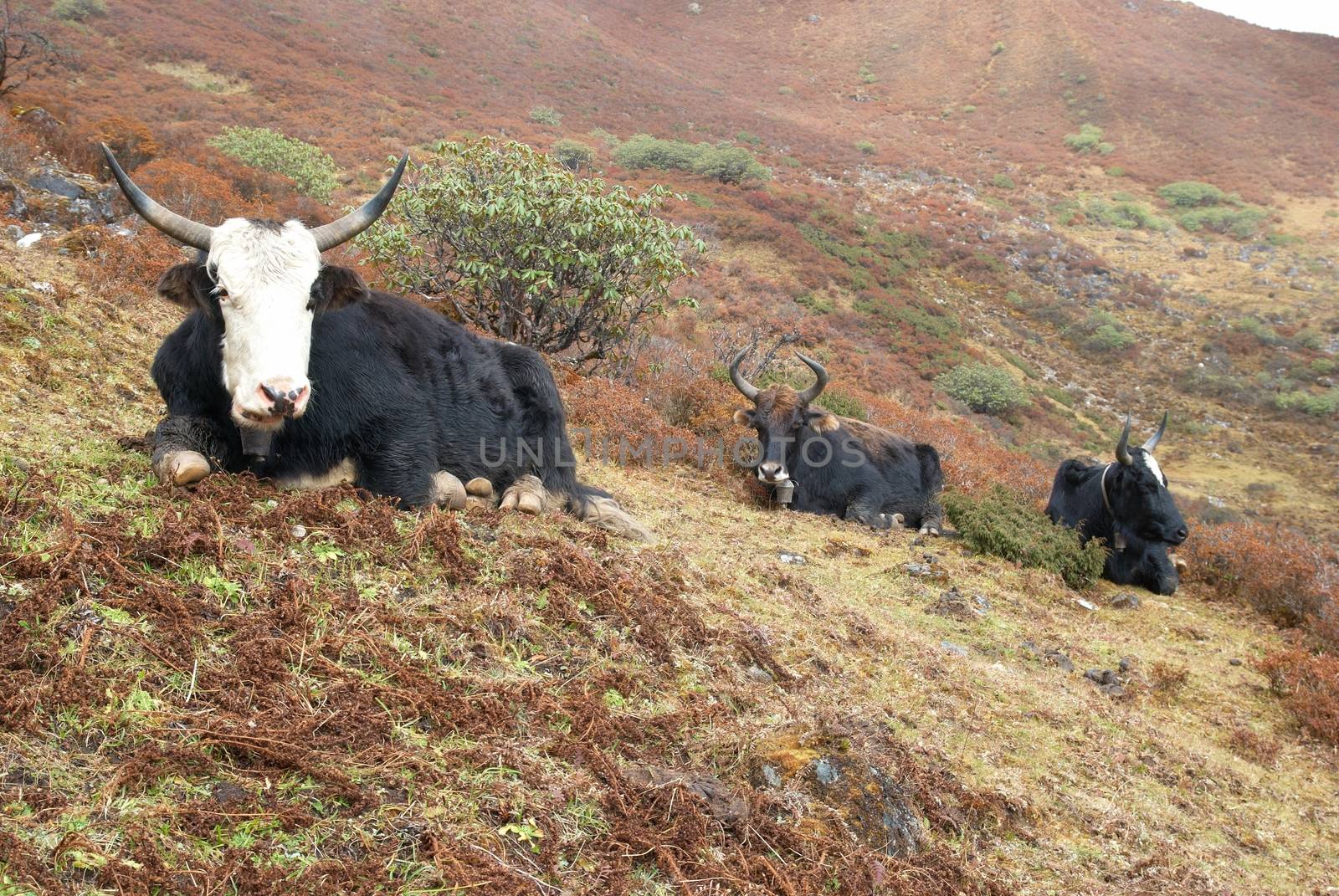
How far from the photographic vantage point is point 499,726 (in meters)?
2.57

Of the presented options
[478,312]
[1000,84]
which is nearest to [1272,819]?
[478,312]

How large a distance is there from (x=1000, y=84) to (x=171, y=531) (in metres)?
62.4

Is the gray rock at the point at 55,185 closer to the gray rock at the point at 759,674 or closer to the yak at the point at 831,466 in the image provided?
the yak at the point at 831,466

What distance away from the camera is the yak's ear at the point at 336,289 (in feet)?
13.0

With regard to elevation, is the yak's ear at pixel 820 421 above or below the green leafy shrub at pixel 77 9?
below

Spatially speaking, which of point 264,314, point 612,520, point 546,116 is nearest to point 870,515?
point 612,520

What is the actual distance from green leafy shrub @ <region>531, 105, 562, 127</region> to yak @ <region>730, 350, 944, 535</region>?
2675 centimetres

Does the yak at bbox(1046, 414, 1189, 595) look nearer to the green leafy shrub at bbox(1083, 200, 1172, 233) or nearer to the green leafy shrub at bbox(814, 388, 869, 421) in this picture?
the green leafy shrub at bbox(814, 388, 869, 421)

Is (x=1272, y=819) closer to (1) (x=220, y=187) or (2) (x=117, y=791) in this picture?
(2) (x=117, y=791)

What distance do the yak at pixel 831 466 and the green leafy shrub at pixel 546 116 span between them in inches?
1053

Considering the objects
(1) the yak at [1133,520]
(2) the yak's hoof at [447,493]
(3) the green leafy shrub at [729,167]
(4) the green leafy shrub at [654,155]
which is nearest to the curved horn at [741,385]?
(1) the yak at [1133,520]

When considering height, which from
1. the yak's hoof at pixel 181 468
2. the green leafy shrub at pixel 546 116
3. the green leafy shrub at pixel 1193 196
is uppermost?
the green leafy shrub at pixel 1193 196

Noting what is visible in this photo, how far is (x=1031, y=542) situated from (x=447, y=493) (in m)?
6.28

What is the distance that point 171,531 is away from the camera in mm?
2904
